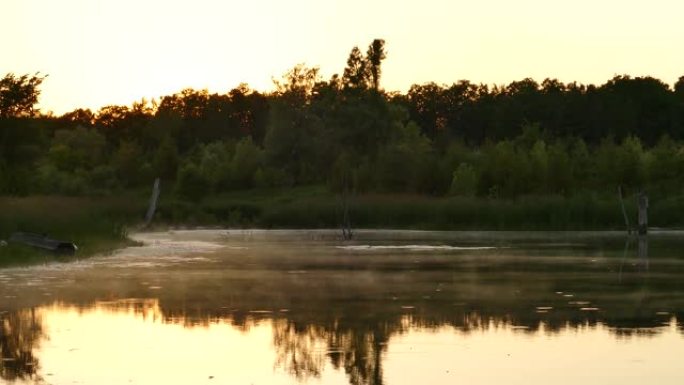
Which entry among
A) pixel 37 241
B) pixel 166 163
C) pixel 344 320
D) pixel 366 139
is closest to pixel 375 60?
pixel 366 139

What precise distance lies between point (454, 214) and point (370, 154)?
46.2 m

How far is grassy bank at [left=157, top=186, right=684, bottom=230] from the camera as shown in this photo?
67438 millimetres

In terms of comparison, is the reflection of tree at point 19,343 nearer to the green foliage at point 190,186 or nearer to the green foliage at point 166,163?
the green foliage at point 190,186

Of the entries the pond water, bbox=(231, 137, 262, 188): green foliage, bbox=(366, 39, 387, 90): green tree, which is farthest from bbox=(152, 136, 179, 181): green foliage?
the pond water

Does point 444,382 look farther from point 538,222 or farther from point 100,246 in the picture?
point 538,222

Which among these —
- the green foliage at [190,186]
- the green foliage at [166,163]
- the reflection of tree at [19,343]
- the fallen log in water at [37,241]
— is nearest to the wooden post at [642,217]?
the fallen log in water at [37,241]

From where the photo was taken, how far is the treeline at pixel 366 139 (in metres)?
83.8

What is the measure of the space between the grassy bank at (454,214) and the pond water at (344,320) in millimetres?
26053

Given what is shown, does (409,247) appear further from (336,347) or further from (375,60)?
(375,60)

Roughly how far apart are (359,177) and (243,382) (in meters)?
77.3

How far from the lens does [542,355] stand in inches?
723

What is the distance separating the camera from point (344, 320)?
22.4m

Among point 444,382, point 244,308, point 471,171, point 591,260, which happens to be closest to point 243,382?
point 444,382

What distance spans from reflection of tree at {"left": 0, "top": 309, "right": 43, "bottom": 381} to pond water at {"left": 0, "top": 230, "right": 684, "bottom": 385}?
4 cm
